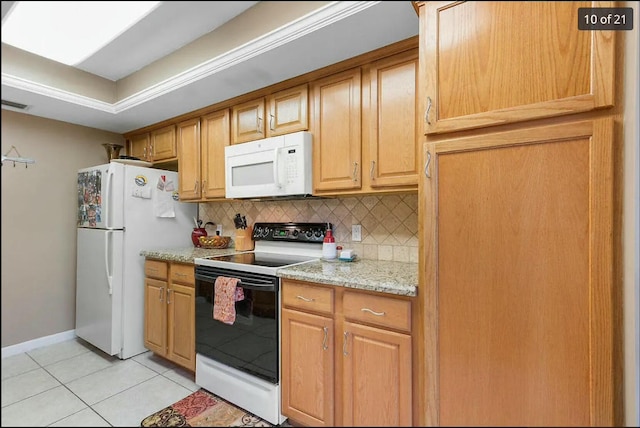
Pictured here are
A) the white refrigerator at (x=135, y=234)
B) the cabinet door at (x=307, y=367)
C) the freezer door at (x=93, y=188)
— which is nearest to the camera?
the freezer door at (x=93, y=188)

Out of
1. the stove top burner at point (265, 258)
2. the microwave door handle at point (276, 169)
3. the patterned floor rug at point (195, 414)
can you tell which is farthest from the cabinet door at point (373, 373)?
the microwave door handle at point (276, 169)

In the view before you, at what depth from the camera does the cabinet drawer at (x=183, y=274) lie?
1896 mm

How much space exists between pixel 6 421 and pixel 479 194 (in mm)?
1056

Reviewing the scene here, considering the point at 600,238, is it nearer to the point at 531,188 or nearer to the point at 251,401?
the point at 531,188

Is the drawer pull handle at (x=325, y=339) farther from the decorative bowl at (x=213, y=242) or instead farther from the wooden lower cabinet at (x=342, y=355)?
the decorative bowl at (x=213, y=242)

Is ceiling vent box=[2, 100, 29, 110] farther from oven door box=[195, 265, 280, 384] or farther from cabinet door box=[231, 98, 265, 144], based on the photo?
cabinet door box=[231, 98, 265, 144]

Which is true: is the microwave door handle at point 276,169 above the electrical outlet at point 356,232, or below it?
above

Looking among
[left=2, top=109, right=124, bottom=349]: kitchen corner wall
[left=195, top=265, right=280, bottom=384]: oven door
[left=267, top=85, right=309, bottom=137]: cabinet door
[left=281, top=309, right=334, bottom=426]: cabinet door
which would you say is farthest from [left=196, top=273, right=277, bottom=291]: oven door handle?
[left=267, top=85, right=309, bottom=137]: cabinet door

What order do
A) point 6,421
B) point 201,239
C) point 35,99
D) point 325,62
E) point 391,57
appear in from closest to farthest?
point 6,421
point 35,99
point 325,62
point 391,57
point 201,239

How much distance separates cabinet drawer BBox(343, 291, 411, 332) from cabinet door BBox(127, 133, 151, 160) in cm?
107

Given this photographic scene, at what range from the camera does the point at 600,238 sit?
688 mm

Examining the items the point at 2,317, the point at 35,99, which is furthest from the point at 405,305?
the point at 35,99

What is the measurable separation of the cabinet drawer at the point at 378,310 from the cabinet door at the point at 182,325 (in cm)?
117

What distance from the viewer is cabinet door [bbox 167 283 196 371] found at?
1857 millimetres
